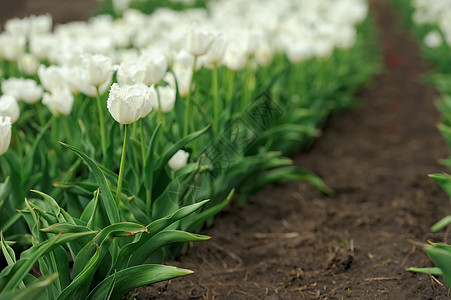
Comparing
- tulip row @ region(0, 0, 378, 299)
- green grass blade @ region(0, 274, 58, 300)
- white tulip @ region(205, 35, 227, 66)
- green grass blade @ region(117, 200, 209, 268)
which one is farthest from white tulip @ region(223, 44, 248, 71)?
green grass blade @ region(0, 274, 58, 300)

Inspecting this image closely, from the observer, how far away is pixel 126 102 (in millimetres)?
1745

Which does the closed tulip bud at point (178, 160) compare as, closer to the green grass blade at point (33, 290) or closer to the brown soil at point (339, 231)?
the brown soil at point (339, 231)

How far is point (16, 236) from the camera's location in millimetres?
2227

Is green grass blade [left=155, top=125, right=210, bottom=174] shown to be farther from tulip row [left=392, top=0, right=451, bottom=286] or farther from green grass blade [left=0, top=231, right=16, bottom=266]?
tulip row [left=392, top=0, right=451, bottom=286]

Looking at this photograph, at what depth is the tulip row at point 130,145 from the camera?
70.4 inches

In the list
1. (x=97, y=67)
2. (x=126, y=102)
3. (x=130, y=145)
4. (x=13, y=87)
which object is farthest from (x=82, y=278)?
(x=13, y=87)

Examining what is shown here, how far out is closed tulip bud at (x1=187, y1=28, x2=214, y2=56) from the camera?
2.40 meters

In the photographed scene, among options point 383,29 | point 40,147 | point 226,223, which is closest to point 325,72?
point 226,223

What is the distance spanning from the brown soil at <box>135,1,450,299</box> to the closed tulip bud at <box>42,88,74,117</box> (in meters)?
0.85

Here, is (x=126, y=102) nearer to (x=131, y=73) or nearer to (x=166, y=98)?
(x=131, y=73)

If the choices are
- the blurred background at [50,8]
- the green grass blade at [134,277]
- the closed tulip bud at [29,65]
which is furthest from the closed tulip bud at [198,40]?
the blurred background at [50,8]

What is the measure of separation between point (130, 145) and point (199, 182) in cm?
38

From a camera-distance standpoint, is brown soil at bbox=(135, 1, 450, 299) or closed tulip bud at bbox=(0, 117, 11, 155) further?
brown soil at bbox=(135, 1, 450, 299)

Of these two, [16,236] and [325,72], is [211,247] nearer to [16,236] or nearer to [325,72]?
[16,236]
